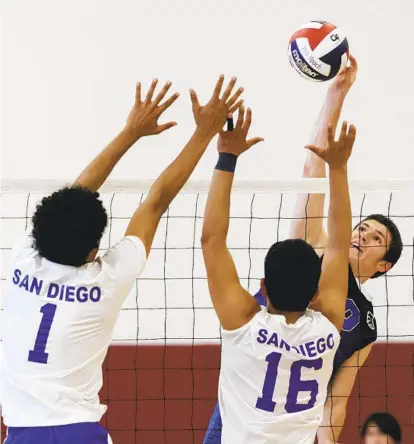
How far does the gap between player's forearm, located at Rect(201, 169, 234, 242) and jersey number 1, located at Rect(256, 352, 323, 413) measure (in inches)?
17.0

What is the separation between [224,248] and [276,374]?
17.0 inches

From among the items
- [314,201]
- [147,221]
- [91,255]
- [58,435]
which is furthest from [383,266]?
[58,435]

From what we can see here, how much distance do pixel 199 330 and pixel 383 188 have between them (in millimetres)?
2281

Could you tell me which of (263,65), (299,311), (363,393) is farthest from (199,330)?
(299,311)

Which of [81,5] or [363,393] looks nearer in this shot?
[363,393]

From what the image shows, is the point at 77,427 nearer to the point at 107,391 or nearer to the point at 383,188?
the point at 383,188

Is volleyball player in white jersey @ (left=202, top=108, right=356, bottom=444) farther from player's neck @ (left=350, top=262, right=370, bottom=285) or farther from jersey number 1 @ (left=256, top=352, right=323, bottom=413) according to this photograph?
player's neck @ (left=350, top=262, right=370, bottom=285)

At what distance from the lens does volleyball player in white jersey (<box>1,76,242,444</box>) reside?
240 cm

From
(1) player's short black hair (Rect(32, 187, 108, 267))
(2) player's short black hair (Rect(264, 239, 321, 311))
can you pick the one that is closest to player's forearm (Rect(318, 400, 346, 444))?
(2) player's short black hair (Rect(264, 239, 321, 311))

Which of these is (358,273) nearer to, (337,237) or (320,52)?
(320,52)

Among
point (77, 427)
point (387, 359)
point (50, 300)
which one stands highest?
point (50, 300)

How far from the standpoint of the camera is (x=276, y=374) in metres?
2.54

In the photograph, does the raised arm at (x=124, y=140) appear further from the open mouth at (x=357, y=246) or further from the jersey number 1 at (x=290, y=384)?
the open mouth at (x=357, y=246)

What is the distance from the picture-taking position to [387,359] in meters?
5.40
